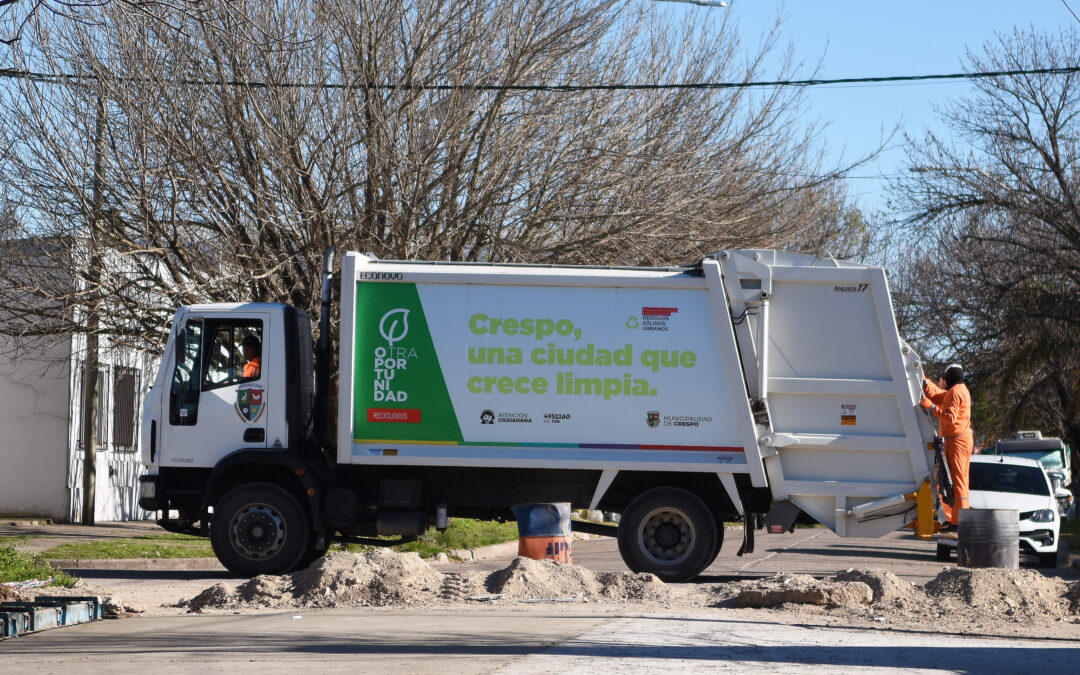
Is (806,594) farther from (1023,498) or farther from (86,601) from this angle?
(1023,498)

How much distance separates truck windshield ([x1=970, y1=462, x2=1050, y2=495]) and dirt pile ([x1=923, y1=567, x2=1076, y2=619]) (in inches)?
342

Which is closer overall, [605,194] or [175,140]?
[175,140]

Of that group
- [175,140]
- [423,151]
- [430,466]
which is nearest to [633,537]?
[430,466]

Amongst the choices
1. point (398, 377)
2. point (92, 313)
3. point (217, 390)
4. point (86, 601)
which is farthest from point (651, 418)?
point (92, 313)

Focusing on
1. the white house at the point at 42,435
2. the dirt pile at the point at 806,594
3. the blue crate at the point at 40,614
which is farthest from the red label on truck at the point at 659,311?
the white house at the point at 42,435

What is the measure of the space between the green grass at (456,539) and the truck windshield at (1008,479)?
7.40m

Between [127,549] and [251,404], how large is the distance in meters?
4.35

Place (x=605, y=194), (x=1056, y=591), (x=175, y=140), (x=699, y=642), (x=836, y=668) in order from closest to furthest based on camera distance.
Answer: (x=836, y=668)
(x=699, y=642)
(x=1056, y=591)
(x=175, y=140)
(x=605, y=194)

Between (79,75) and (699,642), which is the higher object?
(79,75)

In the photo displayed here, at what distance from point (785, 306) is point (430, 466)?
13.0 ft

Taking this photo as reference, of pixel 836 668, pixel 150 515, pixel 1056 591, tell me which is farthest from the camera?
pixel 150 515

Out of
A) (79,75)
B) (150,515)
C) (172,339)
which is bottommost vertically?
(150,515)

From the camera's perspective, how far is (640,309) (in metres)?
12.7

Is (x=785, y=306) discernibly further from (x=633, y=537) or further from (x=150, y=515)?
(x=150, y=515)
